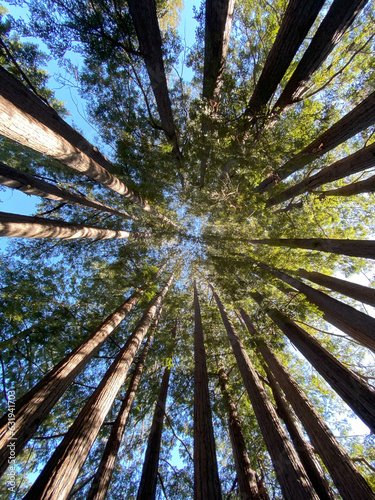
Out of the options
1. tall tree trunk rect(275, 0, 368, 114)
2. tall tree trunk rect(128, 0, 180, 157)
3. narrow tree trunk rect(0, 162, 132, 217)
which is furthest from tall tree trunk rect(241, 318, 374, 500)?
tall tree trunk rect(128, 0, 180, 157)

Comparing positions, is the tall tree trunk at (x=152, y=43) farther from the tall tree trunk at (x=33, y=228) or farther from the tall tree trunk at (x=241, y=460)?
the tall tree trunk at (x=241, y=460)

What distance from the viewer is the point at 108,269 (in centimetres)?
841

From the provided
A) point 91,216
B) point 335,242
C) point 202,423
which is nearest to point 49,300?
point 91,216

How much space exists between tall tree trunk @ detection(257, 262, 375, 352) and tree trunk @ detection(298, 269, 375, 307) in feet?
1.12

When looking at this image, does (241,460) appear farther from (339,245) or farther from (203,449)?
(339,245)

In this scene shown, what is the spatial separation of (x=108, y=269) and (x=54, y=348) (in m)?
3.32

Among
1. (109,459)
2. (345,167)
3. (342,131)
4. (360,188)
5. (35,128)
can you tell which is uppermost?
(342,131)

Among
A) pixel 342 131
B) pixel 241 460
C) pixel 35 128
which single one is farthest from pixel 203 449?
pixel 342 131

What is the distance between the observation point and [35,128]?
3.00 meters

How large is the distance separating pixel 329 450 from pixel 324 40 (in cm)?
974

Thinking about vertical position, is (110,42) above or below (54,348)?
above

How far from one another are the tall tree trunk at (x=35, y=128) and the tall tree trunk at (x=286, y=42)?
4873 millimetres

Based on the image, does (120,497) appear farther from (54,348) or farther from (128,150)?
(128,150)

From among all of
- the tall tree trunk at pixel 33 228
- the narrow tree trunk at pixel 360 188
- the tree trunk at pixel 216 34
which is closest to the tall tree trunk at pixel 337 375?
the narrow tree trunk at pixel 360 188
